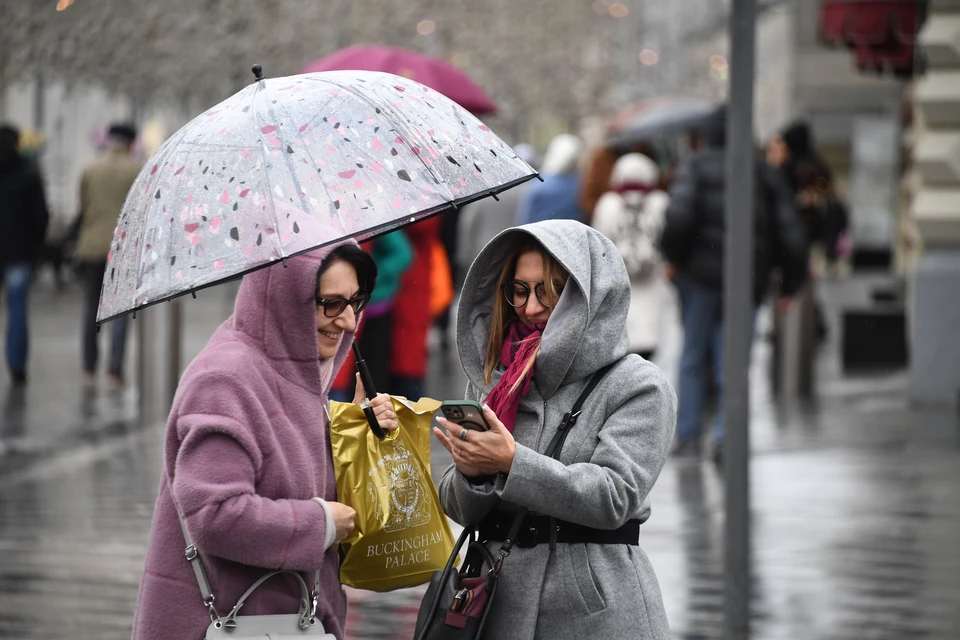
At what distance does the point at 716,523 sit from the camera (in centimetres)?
830

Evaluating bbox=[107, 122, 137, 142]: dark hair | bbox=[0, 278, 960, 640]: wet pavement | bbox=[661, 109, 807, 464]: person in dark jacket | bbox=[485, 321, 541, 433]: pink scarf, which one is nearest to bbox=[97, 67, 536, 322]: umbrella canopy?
bbox=[485, 321, 541, 433]: pink scarf

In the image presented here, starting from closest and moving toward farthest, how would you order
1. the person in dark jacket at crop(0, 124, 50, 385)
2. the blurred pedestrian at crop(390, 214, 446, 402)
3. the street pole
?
the street pole < the blurred pedestrian at crop(390, 214, 446, 402) < the person in dark jacket at crop(0, 124, 50, 385)

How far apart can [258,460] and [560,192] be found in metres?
9.93

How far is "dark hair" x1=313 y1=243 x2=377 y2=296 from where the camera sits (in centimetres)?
357

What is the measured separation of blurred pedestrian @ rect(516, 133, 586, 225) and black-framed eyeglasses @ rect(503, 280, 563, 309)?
908cm

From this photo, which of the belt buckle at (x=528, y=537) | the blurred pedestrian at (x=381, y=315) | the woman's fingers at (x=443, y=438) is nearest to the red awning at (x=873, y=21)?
the blurred pedestrian at (x=381, y=315)

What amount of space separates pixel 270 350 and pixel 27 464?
273 inches

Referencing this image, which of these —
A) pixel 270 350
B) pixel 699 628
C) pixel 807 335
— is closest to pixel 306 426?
pixel 270 350

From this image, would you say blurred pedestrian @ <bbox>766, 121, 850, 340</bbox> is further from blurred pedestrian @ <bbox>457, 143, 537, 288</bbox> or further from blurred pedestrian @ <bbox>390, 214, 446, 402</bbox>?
blurred pedestrian @ <bbox>390, 214, 446, 402</bbox>

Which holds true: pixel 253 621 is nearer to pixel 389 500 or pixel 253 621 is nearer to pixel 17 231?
pixel 389 500

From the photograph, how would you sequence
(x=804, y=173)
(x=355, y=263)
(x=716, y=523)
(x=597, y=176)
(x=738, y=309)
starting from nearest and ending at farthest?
(x=355, y=263), (x=738, y=309), (x=716, y=523), (x=597, y=176), (x=804, y=173)

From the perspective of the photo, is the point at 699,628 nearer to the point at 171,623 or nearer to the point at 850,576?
the point at 850,576

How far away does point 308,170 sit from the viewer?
3.57 m

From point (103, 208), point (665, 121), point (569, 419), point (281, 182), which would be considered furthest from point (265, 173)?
point (665, 121)
